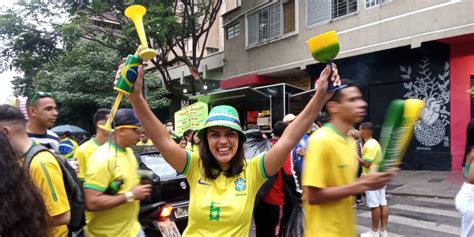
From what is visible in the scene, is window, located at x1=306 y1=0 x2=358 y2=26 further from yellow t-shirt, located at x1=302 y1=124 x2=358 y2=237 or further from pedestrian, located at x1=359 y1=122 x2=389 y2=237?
yellow t-shirt, located at x1=302 y1=124 x2=358 y2=237

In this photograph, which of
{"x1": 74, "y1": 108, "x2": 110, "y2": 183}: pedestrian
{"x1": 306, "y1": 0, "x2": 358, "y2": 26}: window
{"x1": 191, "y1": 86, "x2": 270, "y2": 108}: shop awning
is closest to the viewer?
{"x1": 74, "y1": 108, "x2": 110, "y2": 183}: pedestrian

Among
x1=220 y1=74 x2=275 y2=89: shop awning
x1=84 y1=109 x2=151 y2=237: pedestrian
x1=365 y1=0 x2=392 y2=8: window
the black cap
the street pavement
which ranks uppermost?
x1=365 y1=0 x2=392 y2=8: window

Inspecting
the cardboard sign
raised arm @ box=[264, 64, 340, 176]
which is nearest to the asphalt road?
the cardboard sign

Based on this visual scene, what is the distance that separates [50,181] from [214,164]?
96 centimetres

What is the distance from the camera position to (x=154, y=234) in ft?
14.6

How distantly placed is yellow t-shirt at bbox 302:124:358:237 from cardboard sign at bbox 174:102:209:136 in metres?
6.41

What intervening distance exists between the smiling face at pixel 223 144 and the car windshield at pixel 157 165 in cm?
317

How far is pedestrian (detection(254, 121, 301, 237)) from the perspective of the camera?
5113 millimetres

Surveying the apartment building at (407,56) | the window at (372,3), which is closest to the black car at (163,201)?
the apartment building at (407,56)

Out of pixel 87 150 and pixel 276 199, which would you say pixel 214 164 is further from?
pixel 276 199

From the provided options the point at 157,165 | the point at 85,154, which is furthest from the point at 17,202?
the point at 157,165

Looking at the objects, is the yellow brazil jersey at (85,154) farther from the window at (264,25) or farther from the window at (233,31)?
the window at (233,31)

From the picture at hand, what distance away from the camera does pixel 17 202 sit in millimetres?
1504

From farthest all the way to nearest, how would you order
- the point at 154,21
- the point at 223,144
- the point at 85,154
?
the point at 154,21, the point at 85,154, the point at 223,144
